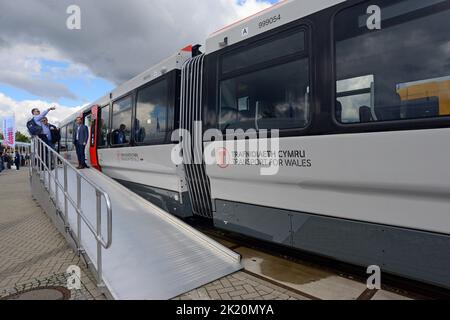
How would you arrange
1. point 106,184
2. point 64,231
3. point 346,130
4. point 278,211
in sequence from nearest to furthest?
1. point 346,130
2. point 278,211
3. point 64,231
4. point 106,184

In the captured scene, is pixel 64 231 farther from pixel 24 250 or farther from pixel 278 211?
pixel 278 211

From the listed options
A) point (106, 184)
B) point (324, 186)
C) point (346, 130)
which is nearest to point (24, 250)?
point (106, 184)

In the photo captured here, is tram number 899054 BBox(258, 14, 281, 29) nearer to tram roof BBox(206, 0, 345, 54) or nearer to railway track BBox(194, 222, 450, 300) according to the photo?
tram roof BBox(206, 0, 345, 54)

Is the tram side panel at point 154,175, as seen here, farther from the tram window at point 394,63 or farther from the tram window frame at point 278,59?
the tram window at point 394,63

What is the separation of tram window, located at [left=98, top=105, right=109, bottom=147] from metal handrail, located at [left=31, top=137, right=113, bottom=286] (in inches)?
57.1

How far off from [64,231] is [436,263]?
16.1 ft

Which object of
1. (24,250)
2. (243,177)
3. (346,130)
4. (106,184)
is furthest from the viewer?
(106,184)

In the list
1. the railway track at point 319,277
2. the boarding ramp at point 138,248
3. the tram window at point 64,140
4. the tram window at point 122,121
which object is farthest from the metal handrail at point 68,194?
the tram window at point 64,140

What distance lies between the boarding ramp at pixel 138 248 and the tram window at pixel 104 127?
234 centimetres

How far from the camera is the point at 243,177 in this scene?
3.94 m

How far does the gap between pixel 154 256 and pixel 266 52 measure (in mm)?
2867

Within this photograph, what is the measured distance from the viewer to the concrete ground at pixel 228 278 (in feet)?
9.59

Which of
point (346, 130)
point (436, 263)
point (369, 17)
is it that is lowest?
point (436, 263)

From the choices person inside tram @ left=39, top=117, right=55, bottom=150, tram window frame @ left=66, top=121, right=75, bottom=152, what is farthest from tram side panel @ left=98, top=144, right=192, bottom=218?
tram window frame @ left=66, top=121, right=75, bottom=152
